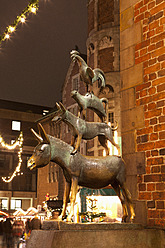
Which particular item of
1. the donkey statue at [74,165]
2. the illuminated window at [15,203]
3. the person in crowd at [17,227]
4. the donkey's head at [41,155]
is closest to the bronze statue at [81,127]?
the donkey statue at [74,165]

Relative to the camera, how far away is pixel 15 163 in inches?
1271

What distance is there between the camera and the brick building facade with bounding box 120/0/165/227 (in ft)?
14.9

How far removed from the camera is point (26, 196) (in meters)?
31.7

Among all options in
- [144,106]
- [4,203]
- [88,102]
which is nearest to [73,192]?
[88,102]

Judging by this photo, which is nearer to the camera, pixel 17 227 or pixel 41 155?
pixel 41 155

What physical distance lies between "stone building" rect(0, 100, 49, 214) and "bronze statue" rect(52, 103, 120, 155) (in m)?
27.3

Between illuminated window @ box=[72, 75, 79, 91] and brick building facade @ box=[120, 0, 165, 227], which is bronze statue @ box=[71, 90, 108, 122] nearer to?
brick building facade @ box=[120, 0, 165, 227]

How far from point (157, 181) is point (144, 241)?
1.11 meters

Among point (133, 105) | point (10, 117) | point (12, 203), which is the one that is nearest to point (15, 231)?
point (133, 105)

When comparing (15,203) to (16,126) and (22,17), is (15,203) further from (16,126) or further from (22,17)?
(22,17)

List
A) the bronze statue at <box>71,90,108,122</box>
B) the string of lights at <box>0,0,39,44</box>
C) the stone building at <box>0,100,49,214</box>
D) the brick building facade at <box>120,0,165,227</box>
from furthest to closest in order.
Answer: the stone building at <box>0,100,49,214</box>
the string of lights at <box>0,0,39,44</box>
the brick building facade at <box>120,0,165,227</box>
the bronze statue at <box>71,90,108,122</box>

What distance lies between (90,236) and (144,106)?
2.35 meters

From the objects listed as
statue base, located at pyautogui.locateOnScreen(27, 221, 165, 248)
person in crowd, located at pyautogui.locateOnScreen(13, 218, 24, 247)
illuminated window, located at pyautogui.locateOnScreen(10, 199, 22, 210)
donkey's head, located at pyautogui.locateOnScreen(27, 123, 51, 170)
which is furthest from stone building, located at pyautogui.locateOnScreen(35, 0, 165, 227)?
illuminated window, located at pyautogui.locateOnScreen(10, 199, 22, 210)

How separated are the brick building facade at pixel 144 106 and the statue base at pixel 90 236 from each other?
92cm
